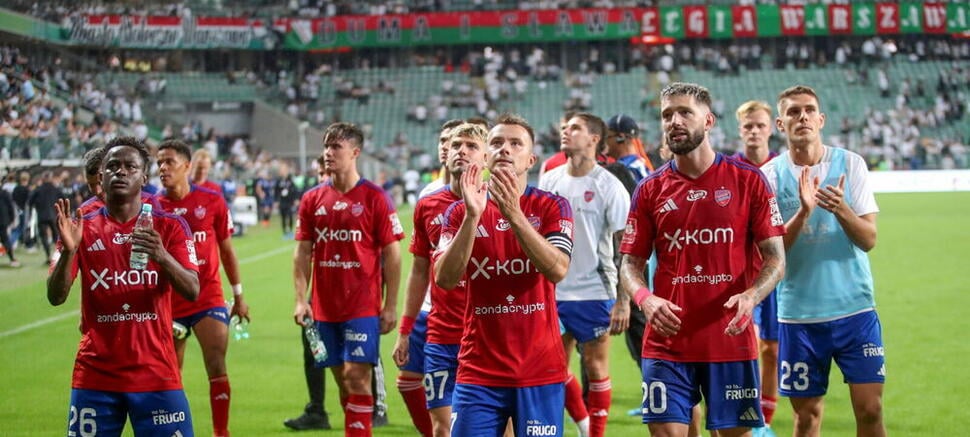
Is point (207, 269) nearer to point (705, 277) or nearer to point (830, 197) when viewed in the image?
point (705, 277)

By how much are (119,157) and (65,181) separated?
26823 millimetres

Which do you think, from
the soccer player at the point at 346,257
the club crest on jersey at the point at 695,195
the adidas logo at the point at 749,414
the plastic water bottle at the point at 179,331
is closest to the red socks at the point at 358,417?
the soccer player at the point at 346,257

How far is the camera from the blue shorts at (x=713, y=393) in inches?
244

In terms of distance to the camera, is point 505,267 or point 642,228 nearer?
point 505,267

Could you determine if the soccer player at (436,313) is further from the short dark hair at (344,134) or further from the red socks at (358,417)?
the short dark hair at (344,134)

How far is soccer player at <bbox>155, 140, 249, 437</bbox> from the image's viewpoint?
9391mm

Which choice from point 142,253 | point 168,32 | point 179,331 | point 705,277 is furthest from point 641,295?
point 168,32

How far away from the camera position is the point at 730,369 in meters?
6.19

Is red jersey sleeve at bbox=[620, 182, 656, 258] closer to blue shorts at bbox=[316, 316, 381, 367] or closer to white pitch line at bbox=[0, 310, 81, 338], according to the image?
blue shorts at bbox=[316, 316, 381, 367]

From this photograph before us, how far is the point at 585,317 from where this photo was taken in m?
9.05

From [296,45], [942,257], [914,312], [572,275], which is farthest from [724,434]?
[296,45]

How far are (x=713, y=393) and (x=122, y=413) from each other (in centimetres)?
307

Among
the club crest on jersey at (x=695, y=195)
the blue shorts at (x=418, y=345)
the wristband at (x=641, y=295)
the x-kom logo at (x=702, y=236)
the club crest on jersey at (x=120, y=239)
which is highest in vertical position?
the club crest on jersey at (x=695, y=195)

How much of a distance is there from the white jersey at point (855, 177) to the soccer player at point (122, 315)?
3.55 m
